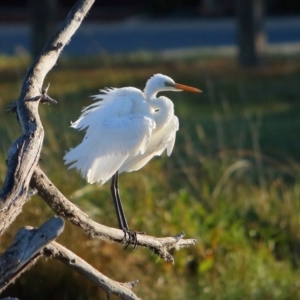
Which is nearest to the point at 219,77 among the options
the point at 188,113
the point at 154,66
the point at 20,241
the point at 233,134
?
the point at 154,66

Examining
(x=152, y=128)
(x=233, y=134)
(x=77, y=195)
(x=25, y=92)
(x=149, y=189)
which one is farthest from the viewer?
(x=233, y=134)

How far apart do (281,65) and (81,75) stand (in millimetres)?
3202

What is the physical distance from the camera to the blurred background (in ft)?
16.7

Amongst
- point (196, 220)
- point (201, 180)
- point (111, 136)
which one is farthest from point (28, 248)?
point (201, 180)

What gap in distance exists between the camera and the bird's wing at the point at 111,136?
2.76 meters

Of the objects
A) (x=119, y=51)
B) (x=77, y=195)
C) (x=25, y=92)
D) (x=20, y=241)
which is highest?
(x=25, y=92)

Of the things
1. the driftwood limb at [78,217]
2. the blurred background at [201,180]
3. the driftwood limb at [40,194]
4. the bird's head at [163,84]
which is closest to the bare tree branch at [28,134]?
the driftwood limb at [40,194]

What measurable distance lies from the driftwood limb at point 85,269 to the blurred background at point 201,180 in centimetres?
244

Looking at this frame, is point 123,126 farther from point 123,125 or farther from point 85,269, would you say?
point 85,269

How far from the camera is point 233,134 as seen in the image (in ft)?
29.0

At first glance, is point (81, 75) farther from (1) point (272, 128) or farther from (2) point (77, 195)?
(2) point (77, 195)

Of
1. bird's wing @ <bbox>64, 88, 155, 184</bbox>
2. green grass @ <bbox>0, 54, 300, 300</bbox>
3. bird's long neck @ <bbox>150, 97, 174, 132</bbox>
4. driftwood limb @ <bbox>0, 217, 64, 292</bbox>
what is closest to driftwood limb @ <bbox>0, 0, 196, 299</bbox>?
driftwood limb @ <bbox>0, 217, 64, 292</bbox>

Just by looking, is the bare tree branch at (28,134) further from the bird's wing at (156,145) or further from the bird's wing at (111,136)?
the bird's wing at (156,145)

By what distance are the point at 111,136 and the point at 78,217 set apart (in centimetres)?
62
